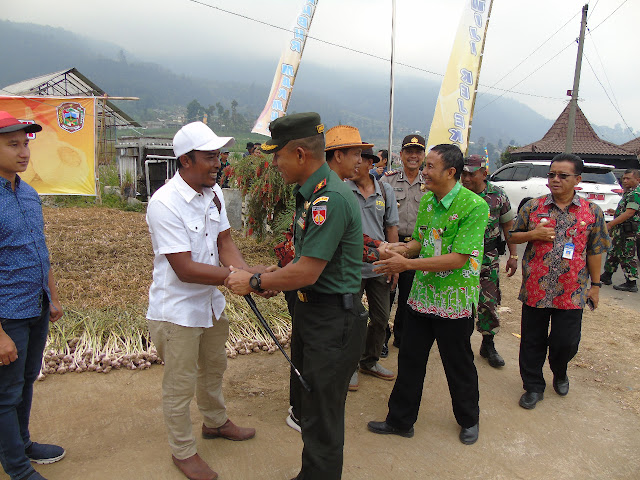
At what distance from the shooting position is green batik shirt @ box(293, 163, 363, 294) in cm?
196

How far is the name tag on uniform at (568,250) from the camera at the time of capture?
11.1 ft

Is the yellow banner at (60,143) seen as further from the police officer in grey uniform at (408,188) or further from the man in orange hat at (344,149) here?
the man in orange hat at (344,149)

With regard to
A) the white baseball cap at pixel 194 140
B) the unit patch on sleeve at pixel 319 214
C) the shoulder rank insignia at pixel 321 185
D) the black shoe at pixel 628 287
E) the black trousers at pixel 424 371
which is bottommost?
the black shoe at pixel 628 287

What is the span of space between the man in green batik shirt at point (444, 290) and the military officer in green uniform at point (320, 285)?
2.29 ft

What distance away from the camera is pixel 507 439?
3.06 meters

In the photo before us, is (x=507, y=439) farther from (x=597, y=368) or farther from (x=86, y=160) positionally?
(x=86, y=160)

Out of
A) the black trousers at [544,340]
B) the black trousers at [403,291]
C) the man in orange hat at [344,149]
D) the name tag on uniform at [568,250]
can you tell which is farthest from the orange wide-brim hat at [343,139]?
the black trousers at [544,340]

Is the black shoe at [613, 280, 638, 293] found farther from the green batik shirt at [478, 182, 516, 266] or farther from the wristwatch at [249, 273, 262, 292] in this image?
the wristwatch at [249, 273, 262, 292]

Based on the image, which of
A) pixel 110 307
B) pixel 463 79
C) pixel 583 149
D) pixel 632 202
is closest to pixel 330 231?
pixel 110 307

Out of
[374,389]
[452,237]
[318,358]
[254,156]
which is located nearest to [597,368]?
[374,389]

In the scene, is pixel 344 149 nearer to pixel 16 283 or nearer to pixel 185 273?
pixel 185 273

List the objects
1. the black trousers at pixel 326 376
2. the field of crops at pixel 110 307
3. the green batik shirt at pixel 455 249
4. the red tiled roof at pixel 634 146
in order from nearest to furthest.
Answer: the black trousers at pixel 326 376
the green batik shirt at pixel 455 249
the field of crops at pixel 110 307
the red tiled roof at pixel 634 146

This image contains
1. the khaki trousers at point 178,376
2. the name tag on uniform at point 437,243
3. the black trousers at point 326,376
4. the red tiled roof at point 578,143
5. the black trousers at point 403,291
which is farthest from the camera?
the red tiled roof at point 578,143

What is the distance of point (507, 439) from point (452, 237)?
1498mm
